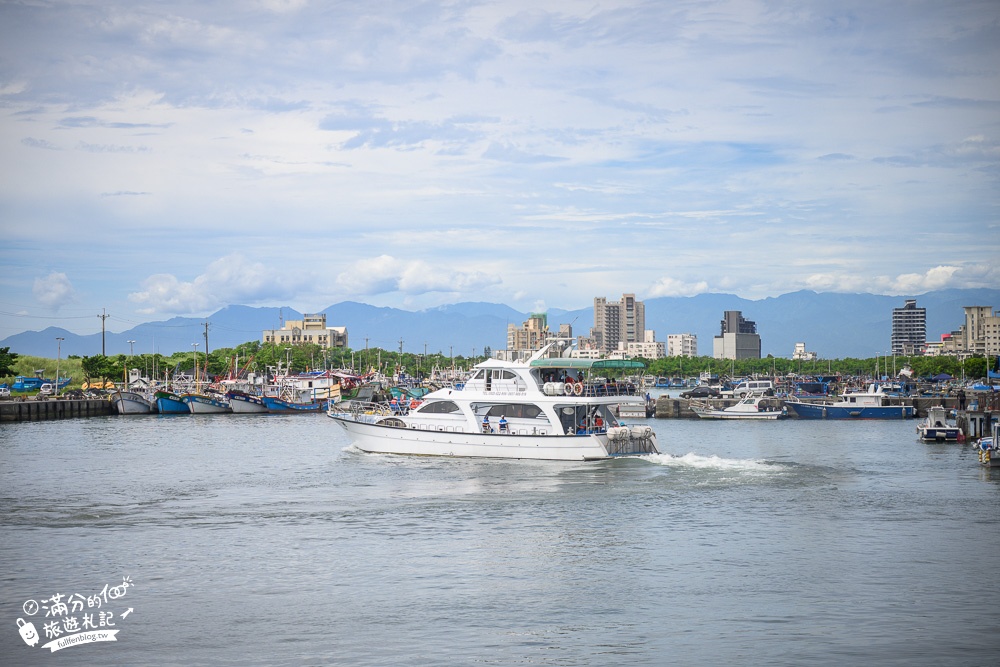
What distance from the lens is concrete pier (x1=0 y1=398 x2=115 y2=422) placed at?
8806cm

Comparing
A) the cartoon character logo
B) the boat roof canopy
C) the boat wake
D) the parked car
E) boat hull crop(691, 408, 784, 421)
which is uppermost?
the boat roof canopy

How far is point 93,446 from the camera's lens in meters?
60.5

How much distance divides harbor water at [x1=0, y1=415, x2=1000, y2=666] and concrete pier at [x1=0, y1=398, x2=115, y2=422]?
44.9m

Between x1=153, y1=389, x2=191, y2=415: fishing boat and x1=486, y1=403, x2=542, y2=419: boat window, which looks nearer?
x1=486, y1=403, x2=542, y2=419: boat window

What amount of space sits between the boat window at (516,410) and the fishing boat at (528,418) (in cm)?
5

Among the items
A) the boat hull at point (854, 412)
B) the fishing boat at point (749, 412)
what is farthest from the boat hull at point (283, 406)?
the boat hull at point (854, 412)

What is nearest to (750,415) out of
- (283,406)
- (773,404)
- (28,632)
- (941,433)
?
(773,404)

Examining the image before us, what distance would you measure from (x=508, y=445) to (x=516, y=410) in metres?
2.31

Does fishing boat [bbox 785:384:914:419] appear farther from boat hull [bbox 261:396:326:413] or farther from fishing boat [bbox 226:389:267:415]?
fishing boat [bbox 226:389:267:415]

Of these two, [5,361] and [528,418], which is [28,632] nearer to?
[528,418]

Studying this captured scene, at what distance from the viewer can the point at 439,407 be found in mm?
49625

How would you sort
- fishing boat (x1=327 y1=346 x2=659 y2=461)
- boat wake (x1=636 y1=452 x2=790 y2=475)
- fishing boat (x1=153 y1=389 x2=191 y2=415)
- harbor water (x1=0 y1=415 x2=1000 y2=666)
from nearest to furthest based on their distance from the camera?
harbor water (x1=0 y1=415 x2=1000 y2=666), boat wake (x1=636 y1=452 x2=790 y2=475), fishing boat (x1=327 y1=346 x2=659 y2=461), fishing boat (x1=153 y1=389 x2=191 y2=415)

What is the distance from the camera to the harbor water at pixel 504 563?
19734 mm

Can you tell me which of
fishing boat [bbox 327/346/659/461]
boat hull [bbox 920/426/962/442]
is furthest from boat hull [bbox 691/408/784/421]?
fishing boat [bbox 327/346/659/461]
